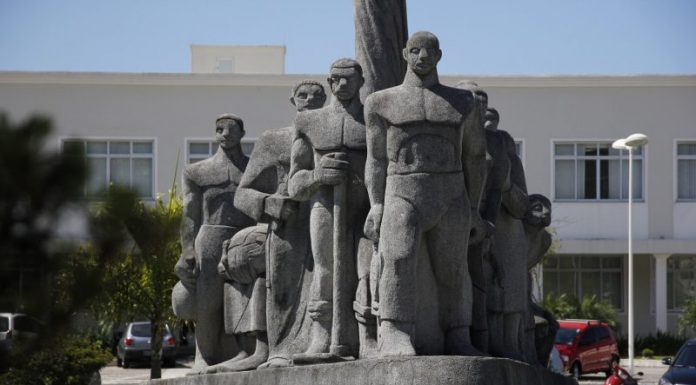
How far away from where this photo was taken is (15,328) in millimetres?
11367

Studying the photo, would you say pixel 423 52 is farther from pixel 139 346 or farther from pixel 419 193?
pixel 139 346

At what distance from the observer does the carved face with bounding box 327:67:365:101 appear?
14.0 m

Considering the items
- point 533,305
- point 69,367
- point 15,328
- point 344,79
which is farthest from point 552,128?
point 15,328

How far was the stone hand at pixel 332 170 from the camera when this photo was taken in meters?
13.9

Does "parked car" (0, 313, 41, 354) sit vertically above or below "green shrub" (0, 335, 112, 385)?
above

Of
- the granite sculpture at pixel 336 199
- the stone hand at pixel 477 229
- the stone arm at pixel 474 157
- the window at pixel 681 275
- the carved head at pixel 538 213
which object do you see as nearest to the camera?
the stone arm at pixel 474 157

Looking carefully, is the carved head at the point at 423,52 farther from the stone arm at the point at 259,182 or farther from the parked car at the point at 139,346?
the parked car at the point at 139,346

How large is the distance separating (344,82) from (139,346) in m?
30.2

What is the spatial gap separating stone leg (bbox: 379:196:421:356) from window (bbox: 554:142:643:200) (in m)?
40.3

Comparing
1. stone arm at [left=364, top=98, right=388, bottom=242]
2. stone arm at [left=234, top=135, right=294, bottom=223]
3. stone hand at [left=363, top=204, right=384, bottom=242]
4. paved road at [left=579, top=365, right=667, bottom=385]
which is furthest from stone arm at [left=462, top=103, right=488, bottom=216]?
paved road at [left=579, top=365, right=667, bottom=385]

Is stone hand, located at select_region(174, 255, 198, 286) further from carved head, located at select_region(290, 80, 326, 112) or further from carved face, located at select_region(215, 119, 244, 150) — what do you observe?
carved head, located at select_region(290, 80, 326, 112)

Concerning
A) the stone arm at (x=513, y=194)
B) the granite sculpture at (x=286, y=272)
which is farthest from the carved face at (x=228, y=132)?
the stone arm at (x=513, y=194)

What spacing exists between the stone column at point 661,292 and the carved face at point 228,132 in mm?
39068

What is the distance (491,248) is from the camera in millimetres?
14742
